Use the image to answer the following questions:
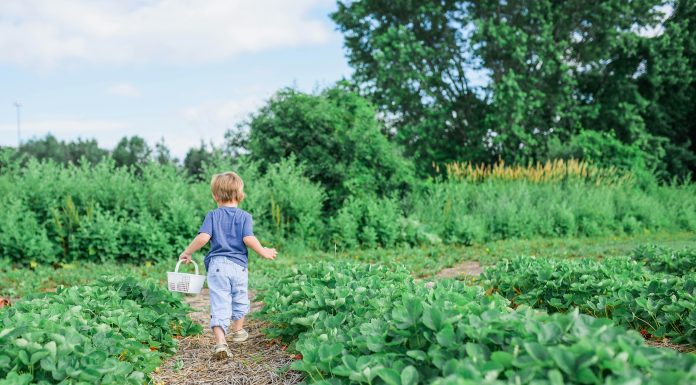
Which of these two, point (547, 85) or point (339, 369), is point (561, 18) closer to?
point (547, 85)

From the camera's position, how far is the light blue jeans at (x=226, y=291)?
4312 millimetres

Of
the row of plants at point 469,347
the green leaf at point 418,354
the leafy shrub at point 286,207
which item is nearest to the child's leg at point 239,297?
the row of plants at point 469,347

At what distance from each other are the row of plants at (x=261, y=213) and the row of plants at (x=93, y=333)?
4.52 m

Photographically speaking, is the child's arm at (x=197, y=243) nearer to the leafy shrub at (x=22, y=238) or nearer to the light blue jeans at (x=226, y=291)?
the light blue jeans at (x=226, y=291)

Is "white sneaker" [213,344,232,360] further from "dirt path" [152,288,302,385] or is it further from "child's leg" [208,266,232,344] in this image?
"child's leg" [208,266,232,344]

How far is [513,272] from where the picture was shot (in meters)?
5.39

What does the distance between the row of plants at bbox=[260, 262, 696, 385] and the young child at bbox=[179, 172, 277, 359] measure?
2.64 feet

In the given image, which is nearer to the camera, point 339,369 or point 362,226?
point 339,369

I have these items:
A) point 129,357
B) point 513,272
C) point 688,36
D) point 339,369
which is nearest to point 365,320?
point 339,369

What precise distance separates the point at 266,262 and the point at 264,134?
3.63 m

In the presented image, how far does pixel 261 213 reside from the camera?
9.90 m

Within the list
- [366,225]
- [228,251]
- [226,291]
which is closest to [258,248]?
[228,251]

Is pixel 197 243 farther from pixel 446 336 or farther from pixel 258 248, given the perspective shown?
pixel 446 336

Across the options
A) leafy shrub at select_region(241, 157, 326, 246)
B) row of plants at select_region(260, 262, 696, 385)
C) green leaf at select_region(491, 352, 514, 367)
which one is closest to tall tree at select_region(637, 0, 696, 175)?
leafy shrub at select_region(241, 157, 326, 246)
